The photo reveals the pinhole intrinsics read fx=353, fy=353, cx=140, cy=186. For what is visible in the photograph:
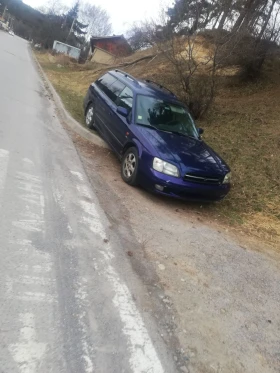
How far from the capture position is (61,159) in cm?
662

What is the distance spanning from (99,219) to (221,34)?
9.87m

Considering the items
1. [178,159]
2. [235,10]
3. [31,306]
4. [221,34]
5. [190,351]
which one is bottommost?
[31,306]

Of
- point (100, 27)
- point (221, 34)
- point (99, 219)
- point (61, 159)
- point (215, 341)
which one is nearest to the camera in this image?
point (215, 341)

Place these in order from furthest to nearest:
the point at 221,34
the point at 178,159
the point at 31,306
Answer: the point at 221,34, the point at 178,159, the point at 31,306

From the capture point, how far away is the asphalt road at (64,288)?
2.53 m

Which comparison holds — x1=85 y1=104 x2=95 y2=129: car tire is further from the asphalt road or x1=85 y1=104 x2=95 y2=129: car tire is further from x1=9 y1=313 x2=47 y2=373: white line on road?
x1=9 y1=313 x2=47 y2=373: white line on road

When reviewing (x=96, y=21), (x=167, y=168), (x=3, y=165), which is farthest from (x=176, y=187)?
(x=96, y=21)

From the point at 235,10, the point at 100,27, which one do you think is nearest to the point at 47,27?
the point at 100,27

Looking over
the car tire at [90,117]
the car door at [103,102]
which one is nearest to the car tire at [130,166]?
the car door at [103,102]

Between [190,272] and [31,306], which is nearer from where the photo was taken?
[31,306]

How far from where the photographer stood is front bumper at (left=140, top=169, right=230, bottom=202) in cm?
572

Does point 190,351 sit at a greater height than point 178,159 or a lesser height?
lesser

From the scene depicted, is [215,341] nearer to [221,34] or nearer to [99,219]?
[99,219]

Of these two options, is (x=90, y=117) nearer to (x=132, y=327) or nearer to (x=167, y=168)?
(x=167, y=168)
